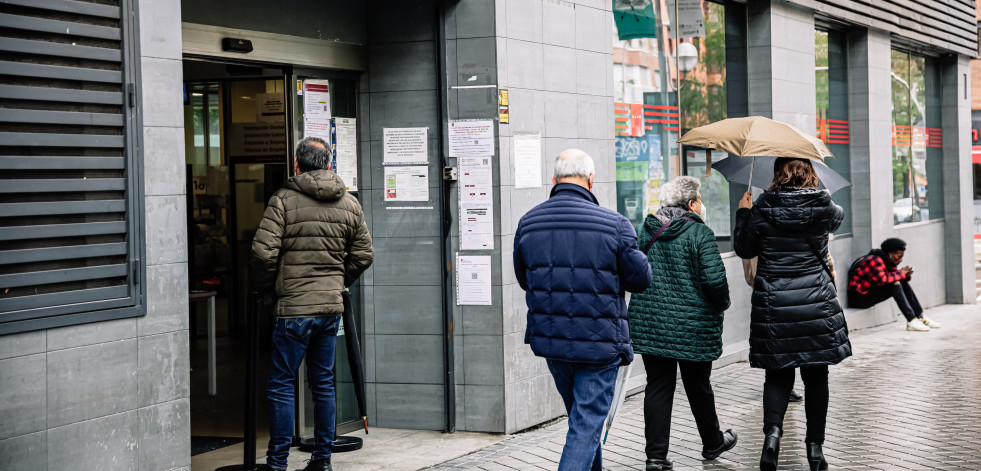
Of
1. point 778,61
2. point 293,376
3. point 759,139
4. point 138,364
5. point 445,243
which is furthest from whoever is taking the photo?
point 778,61

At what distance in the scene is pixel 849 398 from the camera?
9.18 meters

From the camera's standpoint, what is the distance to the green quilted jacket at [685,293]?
6.51m

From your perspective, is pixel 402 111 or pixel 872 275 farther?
→ pixel 872 275

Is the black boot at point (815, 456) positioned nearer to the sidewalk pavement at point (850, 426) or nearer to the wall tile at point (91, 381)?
the sidewalk pavement at point (850, 426)

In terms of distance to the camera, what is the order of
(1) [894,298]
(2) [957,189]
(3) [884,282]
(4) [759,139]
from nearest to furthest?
(4) [759,139]
(3) [884,282]
(1) [894,298]
(2) [957,189]

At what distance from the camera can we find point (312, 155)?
6.42 meters

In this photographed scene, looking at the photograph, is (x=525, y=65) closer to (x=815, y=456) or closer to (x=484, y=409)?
(x=484, y=409)

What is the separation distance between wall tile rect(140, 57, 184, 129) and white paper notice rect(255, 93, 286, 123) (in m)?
2.75

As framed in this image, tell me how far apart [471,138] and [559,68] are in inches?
42.5

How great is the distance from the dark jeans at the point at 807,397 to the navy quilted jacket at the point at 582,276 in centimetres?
169

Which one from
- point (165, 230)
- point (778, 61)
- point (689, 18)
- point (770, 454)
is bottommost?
point (770, 454)

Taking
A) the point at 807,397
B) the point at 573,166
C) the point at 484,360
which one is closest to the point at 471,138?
the point at 484,360

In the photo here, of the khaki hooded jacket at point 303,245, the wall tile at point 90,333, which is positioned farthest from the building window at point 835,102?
the wall tile at point 90,333

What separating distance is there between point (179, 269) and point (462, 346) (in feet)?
8.94
